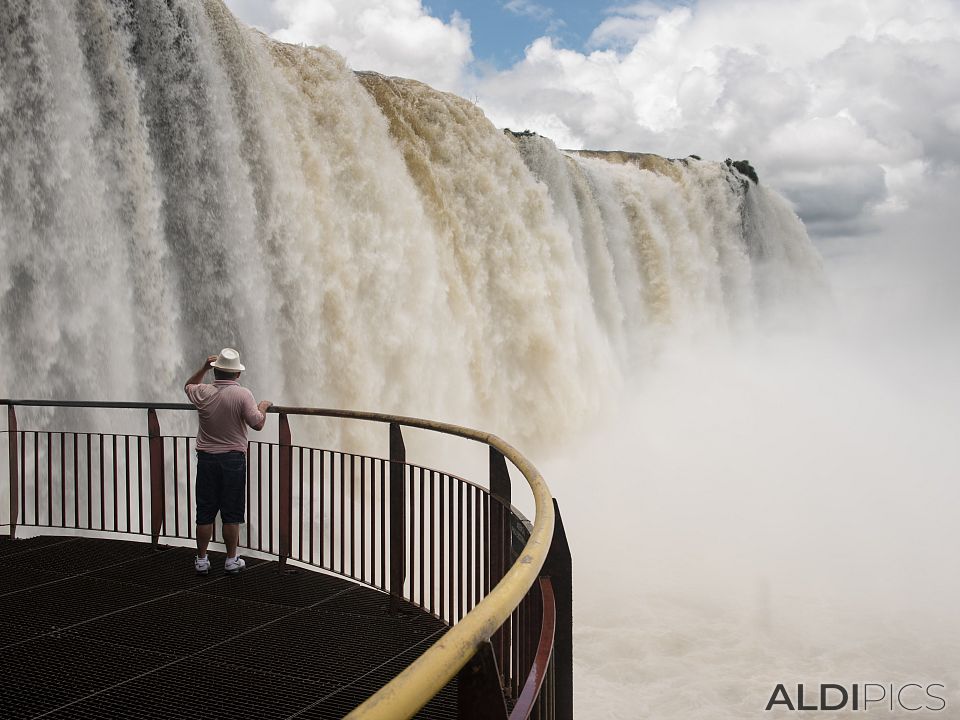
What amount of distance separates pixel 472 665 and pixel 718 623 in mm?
11590

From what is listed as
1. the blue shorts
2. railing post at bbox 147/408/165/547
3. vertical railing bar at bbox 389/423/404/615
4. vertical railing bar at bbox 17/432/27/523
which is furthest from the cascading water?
vertical railing bar at bbox 389/423/404/615

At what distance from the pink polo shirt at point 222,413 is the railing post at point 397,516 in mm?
938

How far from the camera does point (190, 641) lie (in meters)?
4.13

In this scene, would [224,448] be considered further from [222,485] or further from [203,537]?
[203,537]

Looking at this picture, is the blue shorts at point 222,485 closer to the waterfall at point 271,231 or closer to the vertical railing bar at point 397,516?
the vertical railing bar at point 397,516

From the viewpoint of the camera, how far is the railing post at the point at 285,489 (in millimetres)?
5359

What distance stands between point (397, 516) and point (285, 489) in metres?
0.97

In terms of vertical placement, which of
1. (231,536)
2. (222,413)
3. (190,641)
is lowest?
(190,641)

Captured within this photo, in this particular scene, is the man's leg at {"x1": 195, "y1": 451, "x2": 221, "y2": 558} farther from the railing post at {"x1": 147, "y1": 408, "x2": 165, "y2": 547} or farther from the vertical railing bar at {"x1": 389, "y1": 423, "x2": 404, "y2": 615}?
the vertical railing bar at {"x1": 389, "y1": 423, "x2": 404, "y2": 615}

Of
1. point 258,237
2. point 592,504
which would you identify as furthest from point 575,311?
point 258,237

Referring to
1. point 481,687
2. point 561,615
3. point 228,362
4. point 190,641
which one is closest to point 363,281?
point 228,362

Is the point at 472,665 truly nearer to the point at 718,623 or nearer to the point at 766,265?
the point at 718,623

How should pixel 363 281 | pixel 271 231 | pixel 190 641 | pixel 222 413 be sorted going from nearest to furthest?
pixel 190 641
pixel 222 413
pixel 271 231
pixel 363 281

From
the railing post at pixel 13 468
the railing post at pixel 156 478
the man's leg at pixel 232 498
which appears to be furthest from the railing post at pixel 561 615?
the railing post at pixel 13 468
